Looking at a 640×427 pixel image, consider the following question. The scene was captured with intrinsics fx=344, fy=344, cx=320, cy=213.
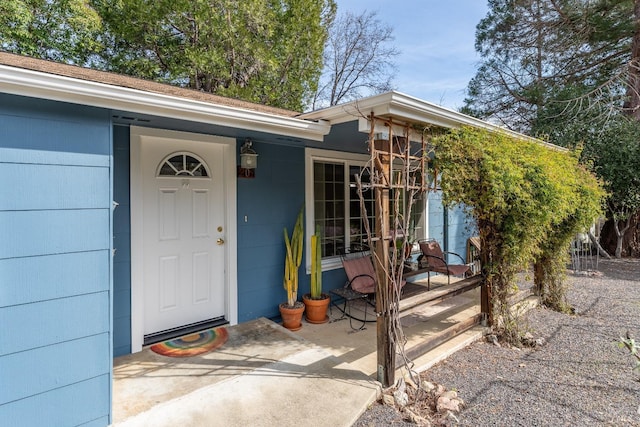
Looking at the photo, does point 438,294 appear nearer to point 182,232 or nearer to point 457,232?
point 182,232

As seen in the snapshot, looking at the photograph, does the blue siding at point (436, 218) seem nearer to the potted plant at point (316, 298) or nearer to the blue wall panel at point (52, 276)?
the potted plant at point (316, 298)

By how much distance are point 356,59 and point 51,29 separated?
1086 cm

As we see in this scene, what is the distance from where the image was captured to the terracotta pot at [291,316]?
390 cm

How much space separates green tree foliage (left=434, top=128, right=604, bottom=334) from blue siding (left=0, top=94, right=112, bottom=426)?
2843 mm

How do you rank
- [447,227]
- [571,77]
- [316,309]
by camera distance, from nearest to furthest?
[316,309] < [447,227] < [571,77]

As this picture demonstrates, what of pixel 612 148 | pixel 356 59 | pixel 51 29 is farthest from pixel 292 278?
pixel 356 59

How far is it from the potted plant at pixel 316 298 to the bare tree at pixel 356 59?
11.3 m

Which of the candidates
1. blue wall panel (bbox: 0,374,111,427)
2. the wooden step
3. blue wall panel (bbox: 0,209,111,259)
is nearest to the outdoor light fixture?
blue wall panel (bbox: 0,209,111,259)

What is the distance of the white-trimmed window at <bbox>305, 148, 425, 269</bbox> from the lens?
4.68 meters

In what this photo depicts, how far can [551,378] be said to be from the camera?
3021 mm

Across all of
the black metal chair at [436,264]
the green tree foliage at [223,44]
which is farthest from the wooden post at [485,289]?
the green tree foliage at [223,44]

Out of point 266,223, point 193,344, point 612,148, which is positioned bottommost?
point 193,344

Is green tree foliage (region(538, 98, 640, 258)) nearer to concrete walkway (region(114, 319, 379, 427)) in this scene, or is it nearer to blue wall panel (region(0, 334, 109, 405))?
concrete walkway (region(114, 319, 379, 427))

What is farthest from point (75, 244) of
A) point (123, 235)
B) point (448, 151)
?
point (448, 151)
